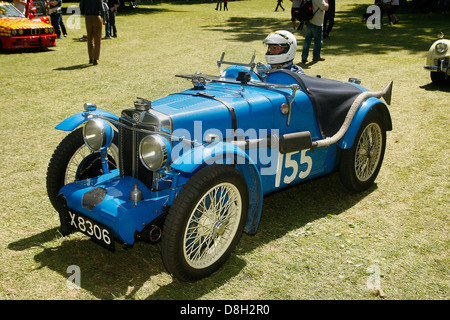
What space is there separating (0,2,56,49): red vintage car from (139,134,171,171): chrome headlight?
11.9 meters

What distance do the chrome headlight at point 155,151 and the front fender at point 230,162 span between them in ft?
0.42

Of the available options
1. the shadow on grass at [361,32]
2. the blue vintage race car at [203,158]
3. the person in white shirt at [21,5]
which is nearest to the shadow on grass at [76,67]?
the person in white shirt at [21,5]

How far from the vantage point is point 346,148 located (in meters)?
4.88

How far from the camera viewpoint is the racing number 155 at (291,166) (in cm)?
442

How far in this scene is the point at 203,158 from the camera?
342 cm

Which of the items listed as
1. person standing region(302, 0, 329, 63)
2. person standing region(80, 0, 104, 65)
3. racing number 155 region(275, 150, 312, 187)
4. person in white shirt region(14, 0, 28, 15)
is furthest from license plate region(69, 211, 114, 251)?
person in white shirt region(14, 0, 28, 15)

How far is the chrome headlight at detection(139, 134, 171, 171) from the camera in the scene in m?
3.50

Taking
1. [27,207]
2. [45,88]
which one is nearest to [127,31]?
[45,88]

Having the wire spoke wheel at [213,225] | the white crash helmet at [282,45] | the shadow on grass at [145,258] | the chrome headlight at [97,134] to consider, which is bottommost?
the shadow on grass at [145,258]

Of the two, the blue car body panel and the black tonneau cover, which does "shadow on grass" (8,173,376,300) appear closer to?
the blue car body panel

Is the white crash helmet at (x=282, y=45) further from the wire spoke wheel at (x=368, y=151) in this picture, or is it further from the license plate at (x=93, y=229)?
the license plate at (x=93, y=229)

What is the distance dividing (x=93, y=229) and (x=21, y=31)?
12.1 m

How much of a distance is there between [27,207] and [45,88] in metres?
5.75
